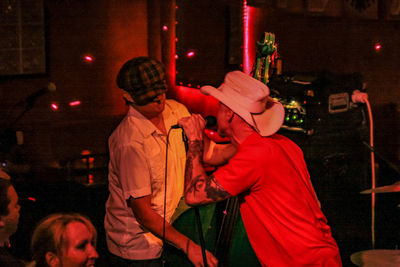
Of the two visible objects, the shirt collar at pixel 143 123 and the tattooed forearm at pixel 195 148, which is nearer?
the tattooed forearm at pixel 195 148

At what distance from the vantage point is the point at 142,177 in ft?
7.59

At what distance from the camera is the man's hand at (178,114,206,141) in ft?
7.02

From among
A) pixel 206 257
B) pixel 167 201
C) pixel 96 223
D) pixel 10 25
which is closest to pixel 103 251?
pixel 96 223

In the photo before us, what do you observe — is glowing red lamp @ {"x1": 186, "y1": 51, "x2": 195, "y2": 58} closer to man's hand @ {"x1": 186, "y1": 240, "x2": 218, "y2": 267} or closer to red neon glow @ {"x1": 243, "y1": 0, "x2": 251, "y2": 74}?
red neon glow @ {"x1": 243, "y1": 0, "x2": 251, "y2": 74}

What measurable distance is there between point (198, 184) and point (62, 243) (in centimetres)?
70

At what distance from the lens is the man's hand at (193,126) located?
7.02 feet

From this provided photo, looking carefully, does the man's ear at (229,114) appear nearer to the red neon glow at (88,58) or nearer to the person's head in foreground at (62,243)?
the person's head in foreground at (62,243)

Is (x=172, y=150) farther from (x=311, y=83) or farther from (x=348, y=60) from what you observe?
(x=348, y=60)

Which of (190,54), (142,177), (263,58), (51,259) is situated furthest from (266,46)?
(190,54)

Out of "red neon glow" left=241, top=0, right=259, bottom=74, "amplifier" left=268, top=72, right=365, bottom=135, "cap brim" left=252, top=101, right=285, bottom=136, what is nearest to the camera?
"cap brim" left=252, top=101, right=285, bottom=136

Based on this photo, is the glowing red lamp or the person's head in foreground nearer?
the person's head in foreground

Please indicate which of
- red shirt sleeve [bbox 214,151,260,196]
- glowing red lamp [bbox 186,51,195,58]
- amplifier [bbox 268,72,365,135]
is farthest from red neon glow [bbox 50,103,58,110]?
red shirt sleeve [bbox 214,151,260,196]

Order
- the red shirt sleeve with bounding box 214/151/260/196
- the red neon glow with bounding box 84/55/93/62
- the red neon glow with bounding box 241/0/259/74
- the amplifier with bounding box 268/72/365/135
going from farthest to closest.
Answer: the red neon glow with bounding box 84/55/93/62, the red neon glow with bounding box 241/0/259/74, the amplifier with bounding box 268/72/365/135, the red shirt sleeve with bounding box 214/151/260/196

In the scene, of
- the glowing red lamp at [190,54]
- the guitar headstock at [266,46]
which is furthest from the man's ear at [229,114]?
the glowing red lamp at [190,54]
